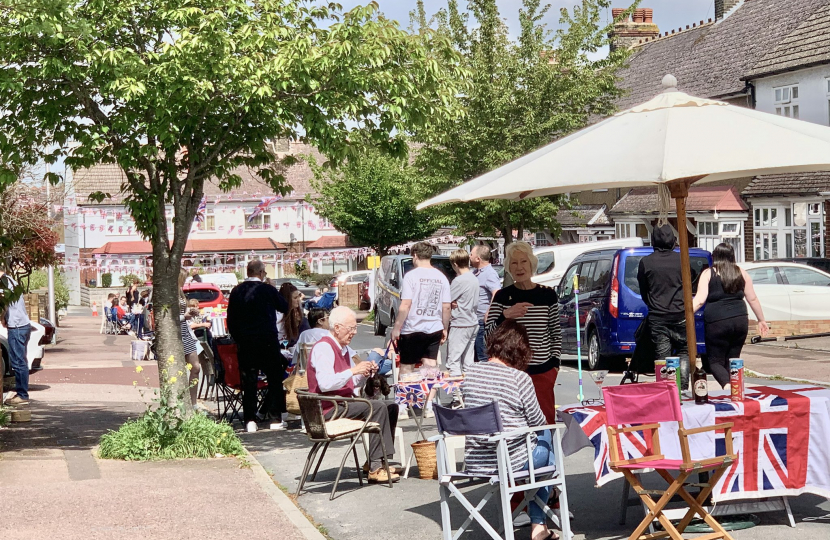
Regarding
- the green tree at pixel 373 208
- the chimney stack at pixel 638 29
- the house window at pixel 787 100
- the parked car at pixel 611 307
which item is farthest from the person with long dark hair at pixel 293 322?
the green tree at pixel 373 208

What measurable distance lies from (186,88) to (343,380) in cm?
282

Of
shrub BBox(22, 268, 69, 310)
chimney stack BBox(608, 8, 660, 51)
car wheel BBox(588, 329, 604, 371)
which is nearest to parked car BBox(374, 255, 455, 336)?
car wheel BBox(588, 329, 604, 371)

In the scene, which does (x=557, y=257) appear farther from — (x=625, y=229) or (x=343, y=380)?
(x=625, y=229)

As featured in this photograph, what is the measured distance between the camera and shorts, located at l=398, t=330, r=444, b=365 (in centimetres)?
1193

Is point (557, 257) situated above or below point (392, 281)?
above

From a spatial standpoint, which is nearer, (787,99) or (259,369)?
(259,369)

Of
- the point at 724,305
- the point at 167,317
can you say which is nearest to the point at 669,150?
the point at 724,305

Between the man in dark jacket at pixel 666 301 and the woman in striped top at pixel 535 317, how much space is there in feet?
6.33

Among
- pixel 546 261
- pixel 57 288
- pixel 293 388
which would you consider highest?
pixel 546 261

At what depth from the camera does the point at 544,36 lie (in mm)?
32125

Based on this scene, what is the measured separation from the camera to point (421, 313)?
39.0ft

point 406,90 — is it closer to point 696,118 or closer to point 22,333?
point 696,118

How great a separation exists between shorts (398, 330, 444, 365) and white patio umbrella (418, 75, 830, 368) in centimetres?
468

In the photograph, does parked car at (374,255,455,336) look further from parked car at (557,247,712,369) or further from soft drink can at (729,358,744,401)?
soft drink can at (729,358,744,401)
